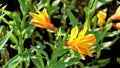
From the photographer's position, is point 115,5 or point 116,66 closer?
point 116,66

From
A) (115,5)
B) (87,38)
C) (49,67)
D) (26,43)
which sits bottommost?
(49,67)

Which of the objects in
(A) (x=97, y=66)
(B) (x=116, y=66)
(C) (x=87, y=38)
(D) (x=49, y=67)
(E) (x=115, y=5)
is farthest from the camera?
(E) (x=115, y=5)

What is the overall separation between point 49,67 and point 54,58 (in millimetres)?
50

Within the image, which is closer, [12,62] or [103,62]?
[12,62]

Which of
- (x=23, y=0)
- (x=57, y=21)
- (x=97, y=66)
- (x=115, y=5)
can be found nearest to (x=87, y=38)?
(x=23, y=0)

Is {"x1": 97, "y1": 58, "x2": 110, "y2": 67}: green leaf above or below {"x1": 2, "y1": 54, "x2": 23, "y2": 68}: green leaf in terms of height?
above

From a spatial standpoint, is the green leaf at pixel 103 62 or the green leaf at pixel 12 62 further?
the green leaf at pixel 103 62

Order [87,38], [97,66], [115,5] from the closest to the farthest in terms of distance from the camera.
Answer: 1. [87,38]
2. [97,66]
3. [115,5]

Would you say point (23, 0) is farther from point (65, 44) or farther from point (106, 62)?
point (106, 62)

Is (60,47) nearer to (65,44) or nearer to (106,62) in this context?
(65,44)

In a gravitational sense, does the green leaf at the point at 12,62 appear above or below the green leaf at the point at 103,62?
below

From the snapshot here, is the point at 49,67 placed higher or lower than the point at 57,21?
lower

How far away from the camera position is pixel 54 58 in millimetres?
1511

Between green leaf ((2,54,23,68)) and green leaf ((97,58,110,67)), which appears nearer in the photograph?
green leaf ((2,54,23,68))
